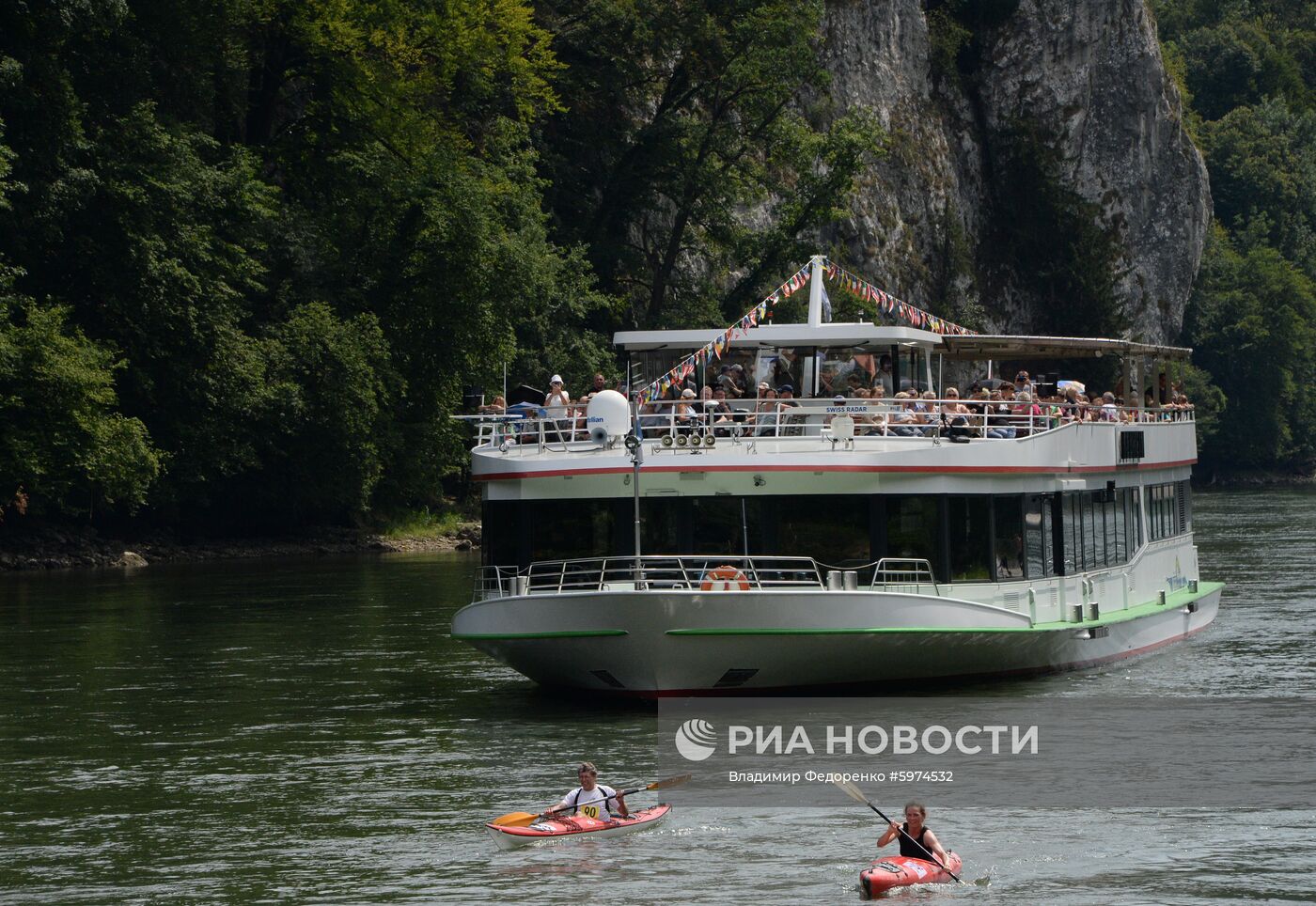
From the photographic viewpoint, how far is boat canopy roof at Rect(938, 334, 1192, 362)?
33.4 metres

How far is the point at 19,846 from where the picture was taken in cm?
2005

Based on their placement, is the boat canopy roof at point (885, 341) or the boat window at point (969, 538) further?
the boat canopy roof at point (885, 341)

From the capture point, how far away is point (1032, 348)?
34.9 metres

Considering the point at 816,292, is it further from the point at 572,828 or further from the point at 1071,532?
the point at 572,828

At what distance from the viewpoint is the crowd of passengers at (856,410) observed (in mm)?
28078

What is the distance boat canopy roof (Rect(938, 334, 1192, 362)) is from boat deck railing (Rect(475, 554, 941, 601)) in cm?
638

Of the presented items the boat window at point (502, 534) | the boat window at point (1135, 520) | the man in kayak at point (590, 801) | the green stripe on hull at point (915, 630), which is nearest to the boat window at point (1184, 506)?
the boat window at point (1135, 520)

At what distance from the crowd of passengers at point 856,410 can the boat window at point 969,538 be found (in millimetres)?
1046

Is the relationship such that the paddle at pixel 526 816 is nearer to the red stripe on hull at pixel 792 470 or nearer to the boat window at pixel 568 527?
the red stripe on hull at pixel 792 470

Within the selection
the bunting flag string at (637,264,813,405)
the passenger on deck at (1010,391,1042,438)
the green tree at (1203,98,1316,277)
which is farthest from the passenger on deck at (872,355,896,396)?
the green tree at (1203,98,1316,277)

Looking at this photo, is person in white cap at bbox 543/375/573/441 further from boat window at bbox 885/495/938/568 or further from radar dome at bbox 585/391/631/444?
boat window at bbox 885/495/938/568

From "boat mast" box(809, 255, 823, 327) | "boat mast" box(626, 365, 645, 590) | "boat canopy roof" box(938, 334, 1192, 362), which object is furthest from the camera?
"boat canopy roof" box(938, 334, 1192, 362)

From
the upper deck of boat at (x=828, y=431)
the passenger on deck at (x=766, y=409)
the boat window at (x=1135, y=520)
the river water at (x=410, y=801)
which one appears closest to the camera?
the river water at (x=410, y=801)

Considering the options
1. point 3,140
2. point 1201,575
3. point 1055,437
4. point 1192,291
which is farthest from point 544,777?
point 1192,291
